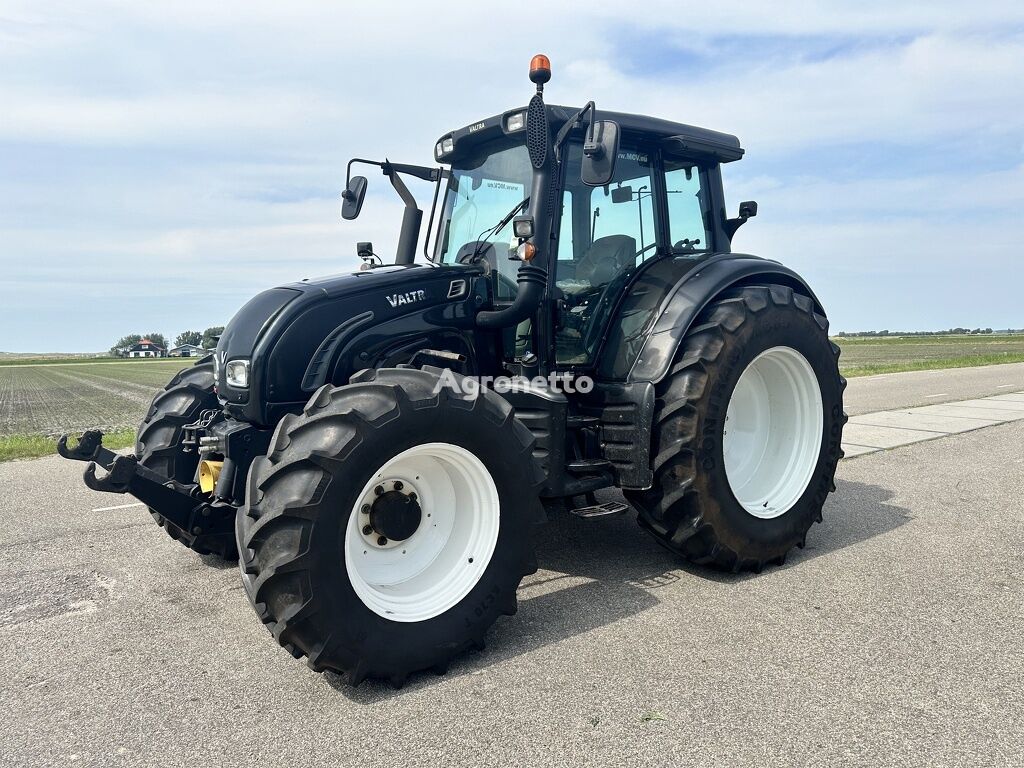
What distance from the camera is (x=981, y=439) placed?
855cm

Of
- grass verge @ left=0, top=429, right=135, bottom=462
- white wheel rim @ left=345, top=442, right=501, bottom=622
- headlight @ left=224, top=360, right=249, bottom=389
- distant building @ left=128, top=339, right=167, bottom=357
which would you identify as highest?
headlight @ left=224, top=360, right=249, bottom=389

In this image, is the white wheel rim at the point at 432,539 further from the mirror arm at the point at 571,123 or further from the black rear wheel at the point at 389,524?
the mirror arm at the point at 571,123

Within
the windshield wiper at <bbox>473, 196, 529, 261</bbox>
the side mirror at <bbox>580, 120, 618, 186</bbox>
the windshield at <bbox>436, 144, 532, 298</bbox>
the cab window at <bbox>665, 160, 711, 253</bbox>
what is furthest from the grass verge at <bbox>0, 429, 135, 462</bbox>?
the side mirror at <bbox>580, 120, 618, 186</bbox>

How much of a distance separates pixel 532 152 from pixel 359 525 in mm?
2077

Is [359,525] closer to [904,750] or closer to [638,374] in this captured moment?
[638,374]

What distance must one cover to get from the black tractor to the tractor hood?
1 cm

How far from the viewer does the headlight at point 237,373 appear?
376 centimetres

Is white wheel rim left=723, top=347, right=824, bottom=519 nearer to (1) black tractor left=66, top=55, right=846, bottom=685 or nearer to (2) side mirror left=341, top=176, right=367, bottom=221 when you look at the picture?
(1) black tractor left=66, top=55, right=846, bottom=685

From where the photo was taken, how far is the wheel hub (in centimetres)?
324

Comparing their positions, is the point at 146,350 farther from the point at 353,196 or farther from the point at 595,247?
the point at 595,247

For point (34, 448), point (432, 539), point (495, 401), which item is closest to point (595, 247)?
point (495, 401)

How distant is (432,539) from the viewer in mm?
3480

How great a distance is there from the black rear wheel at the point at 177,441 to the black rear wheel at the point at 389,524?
1.62 m

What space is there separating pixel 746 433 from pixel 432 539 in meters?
2.41
